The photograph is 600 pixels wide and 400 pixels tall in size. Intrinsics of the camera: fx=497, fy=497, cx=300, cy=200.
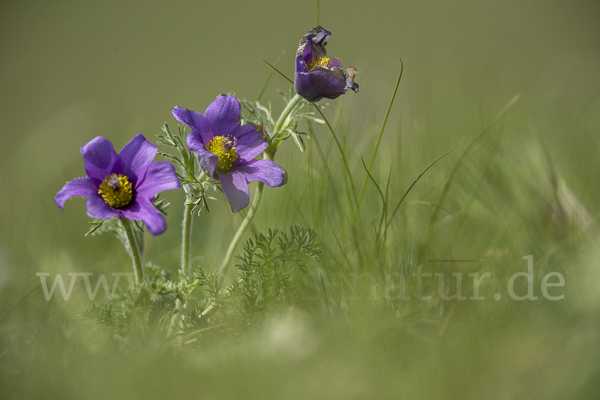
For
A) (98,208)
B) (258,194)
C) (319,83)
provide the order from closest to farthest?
1. (98,208)
2. (319,83)
3. (258,194)

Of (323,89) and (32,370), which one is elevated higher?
(323,89)

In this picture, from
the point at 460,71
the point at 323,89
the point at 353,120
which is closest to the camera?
the point at 323,89

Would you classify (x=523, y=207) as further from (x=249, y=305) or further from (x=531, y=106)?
(x=249, y=305)

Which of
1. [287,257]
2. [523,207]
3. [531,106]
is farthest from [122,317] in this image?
[531,106]

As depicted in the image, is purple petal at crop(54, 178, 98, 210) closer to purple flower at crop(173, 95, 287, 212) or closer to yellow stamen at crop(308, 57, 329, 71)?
purple flower at crop(173, 95, 287, 212)

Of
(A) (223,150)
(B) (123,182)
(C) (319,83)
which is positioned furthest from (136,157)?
(C) (319,83)

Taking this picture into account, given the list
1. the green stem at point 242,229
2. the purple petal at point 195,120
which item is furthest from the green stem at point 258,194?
the purple petal at point 195,120

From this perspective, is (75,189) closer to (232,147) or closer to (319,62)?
(232,147)
